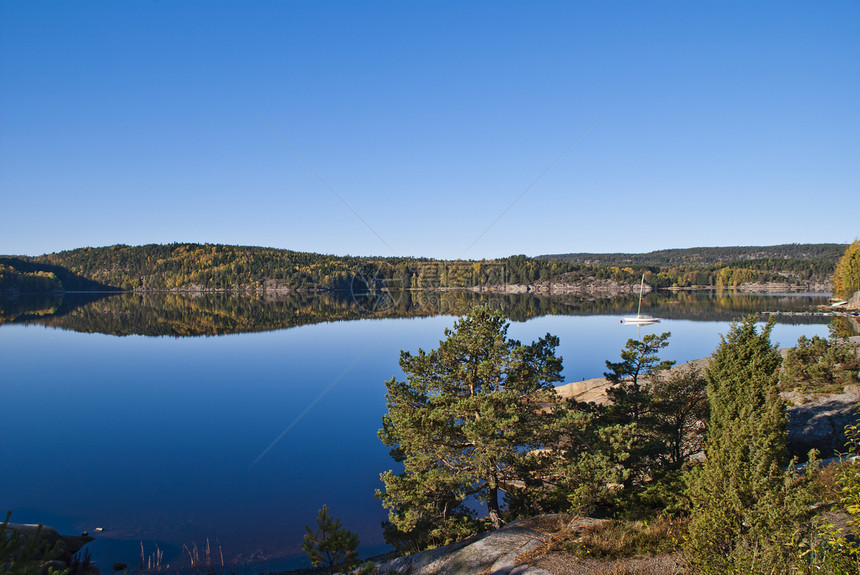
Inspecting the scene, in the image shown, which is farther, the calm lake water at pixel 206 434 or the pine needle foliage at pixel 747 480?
the calm lake water at pixel 206 434

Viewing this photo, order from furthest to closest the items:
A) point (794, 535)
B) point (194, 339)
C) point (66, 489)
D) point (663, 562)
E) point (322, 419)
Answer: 1. point (194, 339)
2. point (322, 419)
3. point (66, 489)
4. point (663, 562)
5. point (794, 535)

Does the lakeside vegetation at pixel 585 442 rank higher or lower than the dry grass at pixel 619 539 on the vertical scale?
higher

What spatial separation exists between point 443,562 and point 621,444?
4895mm

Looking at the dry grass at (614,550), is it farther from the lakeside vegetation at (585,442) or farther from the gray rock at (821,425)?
the gray rock at (821,425)

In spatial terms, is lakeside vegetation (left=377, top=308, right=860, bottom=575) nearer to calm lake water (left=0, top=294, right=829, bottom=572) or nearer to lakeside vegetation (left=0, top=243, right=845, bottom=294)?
calm lake water (left=0, top=294, right=829, bottom=572)

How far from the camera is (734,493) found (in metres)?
7.68

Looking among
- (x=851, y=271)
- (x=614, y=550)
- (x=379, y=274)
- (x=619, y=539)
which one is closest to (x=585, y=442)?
(x=619, y=539)

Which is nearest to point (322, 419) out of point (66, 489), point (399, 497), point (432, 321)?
point (66, 489)

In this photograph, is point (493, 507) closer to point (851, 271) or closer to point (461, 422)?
point (461, 422)

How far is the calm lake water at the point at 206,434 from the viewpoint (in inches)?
588

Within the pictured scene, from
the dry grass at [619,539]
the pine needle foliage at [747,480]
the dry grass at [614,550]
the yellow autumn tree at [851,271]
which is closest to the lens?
the pine needle foliage at [747,480]

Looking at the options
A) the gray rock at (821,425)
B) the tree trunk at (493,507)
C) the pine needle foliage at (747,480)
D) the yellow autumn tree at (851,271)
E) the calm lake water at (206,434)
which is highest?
the yellow autumn tree at (851,271)

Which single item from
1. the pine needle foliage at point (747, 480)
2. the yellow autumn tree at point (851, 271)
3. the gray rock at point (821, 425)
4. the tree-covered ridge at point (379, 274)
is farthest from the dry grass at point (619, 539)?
the tree-covered ridge at point (379, 274)

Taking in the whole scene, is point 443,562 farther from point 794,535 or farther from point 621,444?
point 794,535
